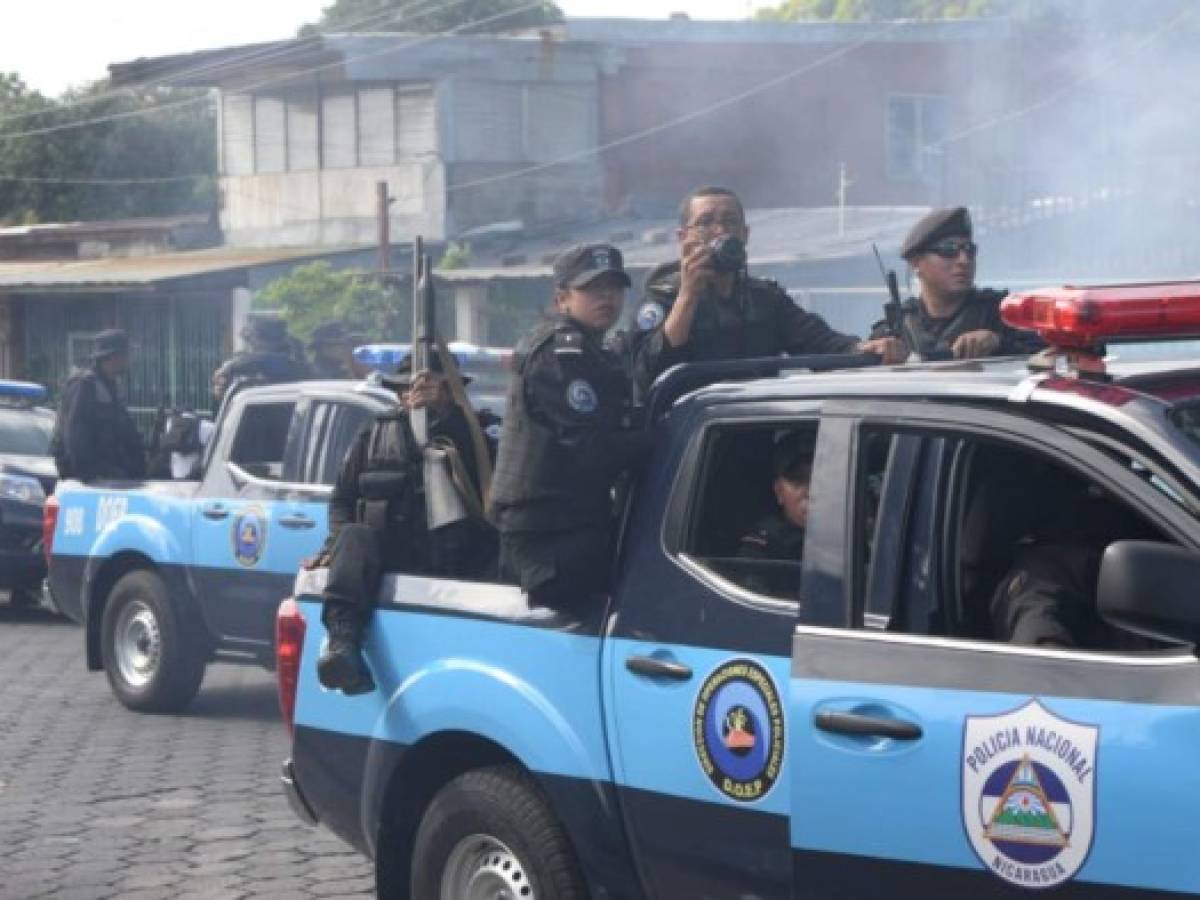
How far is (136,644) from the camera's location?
1141 cm

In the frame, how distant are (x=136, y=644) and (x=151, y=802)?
264cm

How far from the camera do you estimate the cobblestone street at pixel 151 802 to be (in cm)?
755

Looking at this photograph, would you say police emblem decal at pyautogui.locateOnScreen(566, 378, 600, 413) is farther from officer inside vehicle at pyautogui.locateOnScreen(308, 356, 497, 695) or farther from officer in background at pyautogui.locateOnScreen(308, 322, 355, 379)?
officer in background at pyautogui.locateOnScreen(308, 322, 355, 379)

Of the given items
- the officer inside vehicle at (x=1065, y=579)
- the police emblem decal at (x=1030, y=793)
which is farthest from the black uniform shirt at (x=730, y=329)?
the police emblem decal at (x=1030, y=793)

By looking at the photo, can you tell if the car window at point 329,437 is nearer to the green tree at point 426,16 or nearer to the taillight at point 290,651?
the taillight at point 290,651

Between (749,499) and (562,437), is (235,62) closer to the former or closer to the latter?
(562,437)

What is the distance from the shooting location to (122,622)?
11.4 metres

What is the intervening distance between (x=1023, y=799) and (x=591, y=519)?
1.46 metres

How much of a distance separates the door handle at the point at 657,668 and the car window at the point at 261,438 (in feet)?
19.6

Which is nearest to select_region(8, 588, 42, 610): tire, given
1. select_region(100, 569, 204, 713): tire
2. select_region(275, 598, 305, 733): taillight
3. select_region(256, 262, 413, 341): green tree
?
select_region(100, 569, 204, 713): tire

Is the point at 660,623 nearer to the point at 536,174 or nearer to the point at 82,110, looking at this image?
the point at 536,174

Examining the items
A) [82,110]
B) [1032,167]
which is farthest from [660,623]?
[82,110]

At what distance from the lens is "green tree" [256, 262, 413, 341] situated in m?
25.6

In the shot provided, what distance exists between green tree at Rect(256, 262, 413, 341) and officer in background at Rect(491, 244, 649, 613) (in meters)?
20.0
